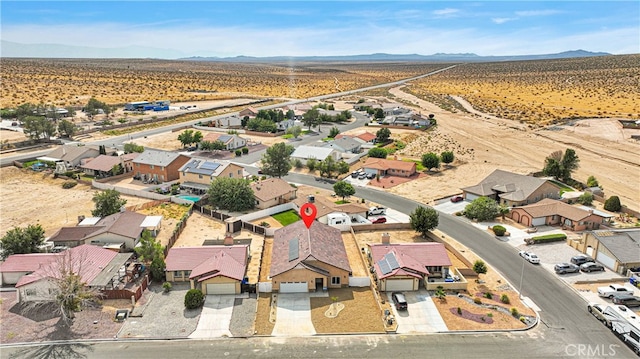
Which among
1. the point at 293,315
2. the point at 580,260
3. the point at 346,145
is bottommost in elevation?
the point at 293,315

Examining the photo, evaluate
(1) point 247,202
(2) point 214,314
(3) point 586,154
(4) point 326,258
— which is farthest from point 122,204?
(3) point 586,154

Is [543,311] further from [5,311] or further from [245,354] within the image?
[5,311]

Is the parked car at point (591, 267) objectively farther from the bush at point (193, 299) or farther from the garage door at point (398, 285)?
the bush at point (193, 299)

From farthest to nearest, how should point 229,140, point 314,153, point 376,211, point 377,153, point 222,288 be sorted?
1. point 229,140
2. point 377,153
3. point 314,153
4. point 376,211
5. point 222,288

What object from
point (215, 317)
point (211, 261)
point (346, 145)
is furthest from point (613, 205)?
point (215, 317)

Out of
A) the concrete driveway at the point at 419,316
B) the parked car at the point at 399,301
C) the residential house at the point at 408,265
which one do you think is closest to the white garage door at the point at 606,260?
the residential house at the point at 408,265

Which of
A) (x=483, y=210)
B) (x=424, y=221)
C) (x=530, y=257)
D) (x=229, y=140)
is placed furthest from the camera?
(x=229, y=140)

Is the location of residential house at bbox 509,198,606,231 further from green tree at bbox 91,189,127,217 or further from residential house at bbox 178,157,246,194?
green tree at bbox 91,189,127,217

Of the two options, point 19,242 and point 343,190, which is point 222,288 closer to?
point 19,242
